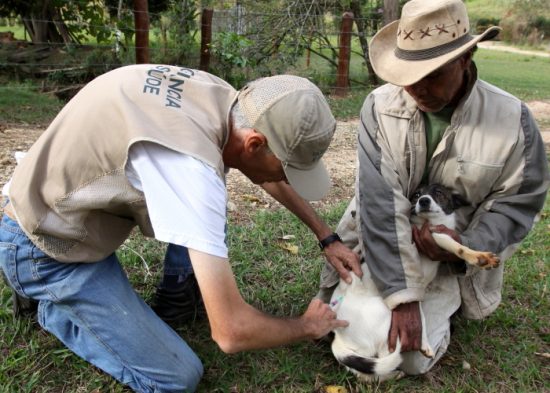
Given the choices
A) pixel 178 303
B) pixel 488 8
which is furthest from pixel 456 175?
pixel 488 8

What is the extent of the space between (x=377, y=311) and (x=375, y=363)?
0.20 meters

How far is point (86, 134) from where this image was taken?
1.84 m

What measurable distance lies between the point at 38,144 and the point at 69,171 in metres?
0.19

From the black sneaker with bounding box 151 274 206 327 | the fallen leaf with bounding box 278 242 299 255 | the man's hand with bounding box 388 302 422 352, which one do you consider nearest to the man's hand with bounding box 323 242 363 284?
the man's hand with bounding box 388 302 422 352

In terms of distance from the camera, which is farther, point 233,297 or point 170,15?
point 170,15

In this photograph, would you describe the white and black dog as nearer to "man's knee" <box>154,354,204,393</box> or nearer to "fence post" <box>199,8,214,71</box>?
"man's knee" <box>154,354,204,393</box>

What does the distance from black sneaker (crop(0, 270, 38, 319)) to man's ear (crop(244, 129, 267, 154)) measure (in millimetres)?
1250

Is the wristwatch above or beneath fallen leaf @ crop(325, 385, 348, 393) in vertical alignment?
above

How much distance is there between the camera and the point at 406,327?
229 cm

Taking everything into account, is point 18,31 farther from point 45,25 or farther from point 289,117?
point 289,117

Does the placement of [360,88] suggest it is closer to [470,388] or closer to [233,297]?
[470,388]

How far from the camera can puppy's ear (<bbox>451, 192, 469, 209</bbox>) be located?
2.44 meters

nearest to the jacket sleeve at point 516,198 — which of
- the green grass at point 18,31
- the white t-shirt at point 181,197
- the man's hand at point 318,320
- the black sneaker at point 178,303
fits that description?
the man's hand at point 318,320

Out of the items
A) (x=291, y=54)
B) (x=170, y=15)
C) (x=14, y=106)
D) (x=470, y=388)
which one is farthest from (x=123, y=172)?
(x=170, y=15)
